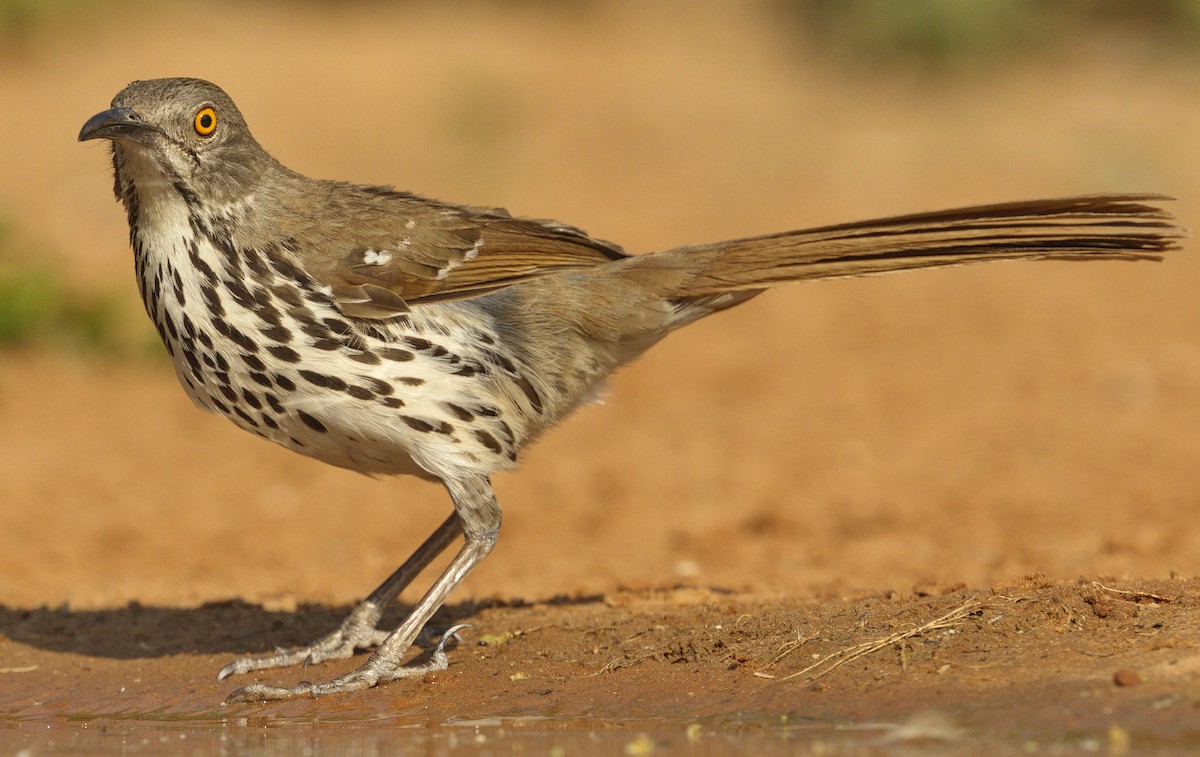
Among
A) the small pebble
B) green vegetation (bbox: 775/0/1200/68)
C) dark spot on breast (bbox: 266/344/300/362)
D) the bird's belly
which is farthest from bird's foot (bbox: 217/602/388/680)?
green vegetation (bbox: 775/0/1200/68)

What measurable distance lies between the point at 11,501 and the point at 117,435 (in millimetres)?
1182

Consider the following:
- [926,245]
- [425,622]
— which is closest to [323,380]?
[425,622]

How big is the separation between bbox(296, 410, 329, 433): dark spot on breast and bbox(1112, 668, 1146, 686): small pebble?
220 cm

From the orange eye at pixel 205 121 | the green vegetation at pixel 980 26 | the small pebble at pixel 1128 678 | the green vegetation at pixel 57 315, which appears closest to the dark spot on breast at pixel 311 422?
the orange eye at pixel 205 121

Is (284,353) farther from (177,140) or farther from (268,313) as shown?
(177,140)

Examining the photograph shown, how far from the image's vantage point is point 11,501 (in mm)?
7652

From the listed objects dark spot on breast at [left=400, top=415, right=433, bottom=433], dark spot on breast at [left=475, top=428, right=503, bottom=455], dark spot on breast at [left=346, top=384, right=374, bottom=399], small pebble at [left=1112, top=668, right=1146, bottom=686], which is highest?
dark spot on breast at [left=346, top=384, right=374, bottom=399]

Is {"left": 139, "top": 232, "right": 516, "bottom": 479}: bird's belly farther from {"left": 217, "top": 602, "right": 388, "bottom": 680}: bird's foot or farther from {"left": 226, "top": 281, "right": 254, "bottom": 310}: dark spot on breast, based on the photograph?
{"left": 217, "top": 602, "right": 388, "bottom": 680}: bird's foot

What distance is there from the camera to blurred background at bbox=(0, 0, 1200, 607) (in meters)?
6.85

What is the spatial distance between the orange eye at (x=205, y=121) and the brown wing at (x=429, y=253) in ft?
1.46

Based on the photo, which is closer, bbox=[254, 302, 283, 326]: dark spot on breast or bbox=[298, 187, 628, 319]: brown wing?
bbox=[254, 302, 283, 326]: dark spot on breast

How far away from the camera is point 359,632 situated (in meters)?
4.93

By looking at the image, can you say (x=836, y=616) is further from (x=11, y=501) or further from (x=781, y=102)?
(x=781, y=102)

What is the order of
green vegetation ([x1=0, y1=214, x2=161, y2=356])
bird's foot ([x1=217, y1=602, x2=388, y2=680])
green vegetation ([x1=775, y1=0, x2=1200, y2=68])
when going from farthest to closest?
1. green vegetation ([x1=775, y1=0, x2=1200, y2=68])
2. green vegetation ([x1=0, y1=214, x2=161, y2=356])
3. bird's foot ([x1=217, y1=602, x2=388, y2=680])
